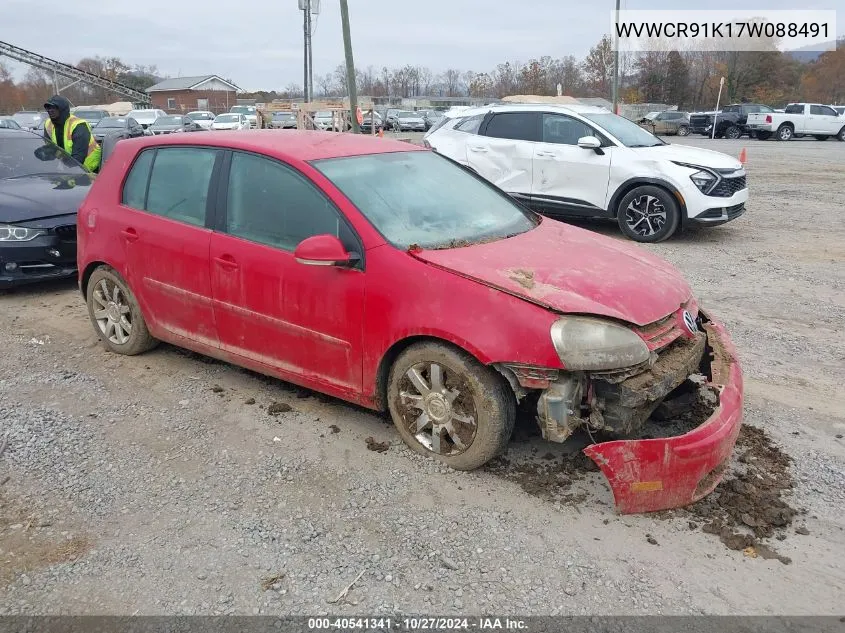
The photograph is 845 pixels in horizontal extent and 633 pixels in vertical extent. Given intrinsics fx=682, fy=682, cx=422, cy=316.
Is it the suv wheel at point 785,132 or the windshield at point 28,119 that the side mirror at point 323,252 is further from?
the windshield at point 28,119

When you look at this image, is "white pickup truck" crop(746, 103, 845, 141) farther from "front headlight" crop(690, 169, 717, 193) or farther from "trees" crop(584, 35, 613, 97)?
"trees" crop(584, 35, 613, 97)

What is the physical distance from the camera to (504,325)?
3104 mm

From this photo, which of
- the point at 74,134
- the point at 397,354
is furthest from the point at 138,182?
the point at 74,134

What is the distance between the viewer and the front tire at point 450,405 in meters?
3.24

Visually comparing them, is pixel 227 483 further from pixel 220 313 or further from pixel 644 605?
pixel 644 605

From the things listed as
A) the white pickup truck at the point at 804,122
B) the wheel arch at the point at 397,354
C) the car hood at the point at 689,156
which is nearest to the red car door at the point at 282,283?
the wheel arch at the point at 397,354

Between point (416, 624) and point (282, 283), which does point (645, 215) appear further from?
point (416, 624)

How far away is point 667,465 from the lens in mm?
2930

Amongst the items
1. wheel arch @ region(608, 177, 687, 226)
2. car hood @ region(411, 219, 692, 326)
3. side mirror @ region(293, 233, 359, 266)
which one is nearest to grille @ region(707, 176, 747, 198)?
wheel arch @ region(608, 177, 687, 226)

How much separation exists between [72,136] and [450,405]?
782cm

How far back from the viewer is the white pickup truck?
1241 inches

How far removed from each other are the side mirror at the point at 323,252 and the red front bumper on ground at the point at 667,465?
151 cm

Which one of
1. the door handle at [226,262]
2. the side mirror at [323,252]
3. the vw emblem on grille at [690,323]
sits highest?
the side mirror at [323,252]

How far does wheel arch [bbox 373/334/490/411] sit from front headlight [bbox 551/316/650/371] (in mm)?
356
